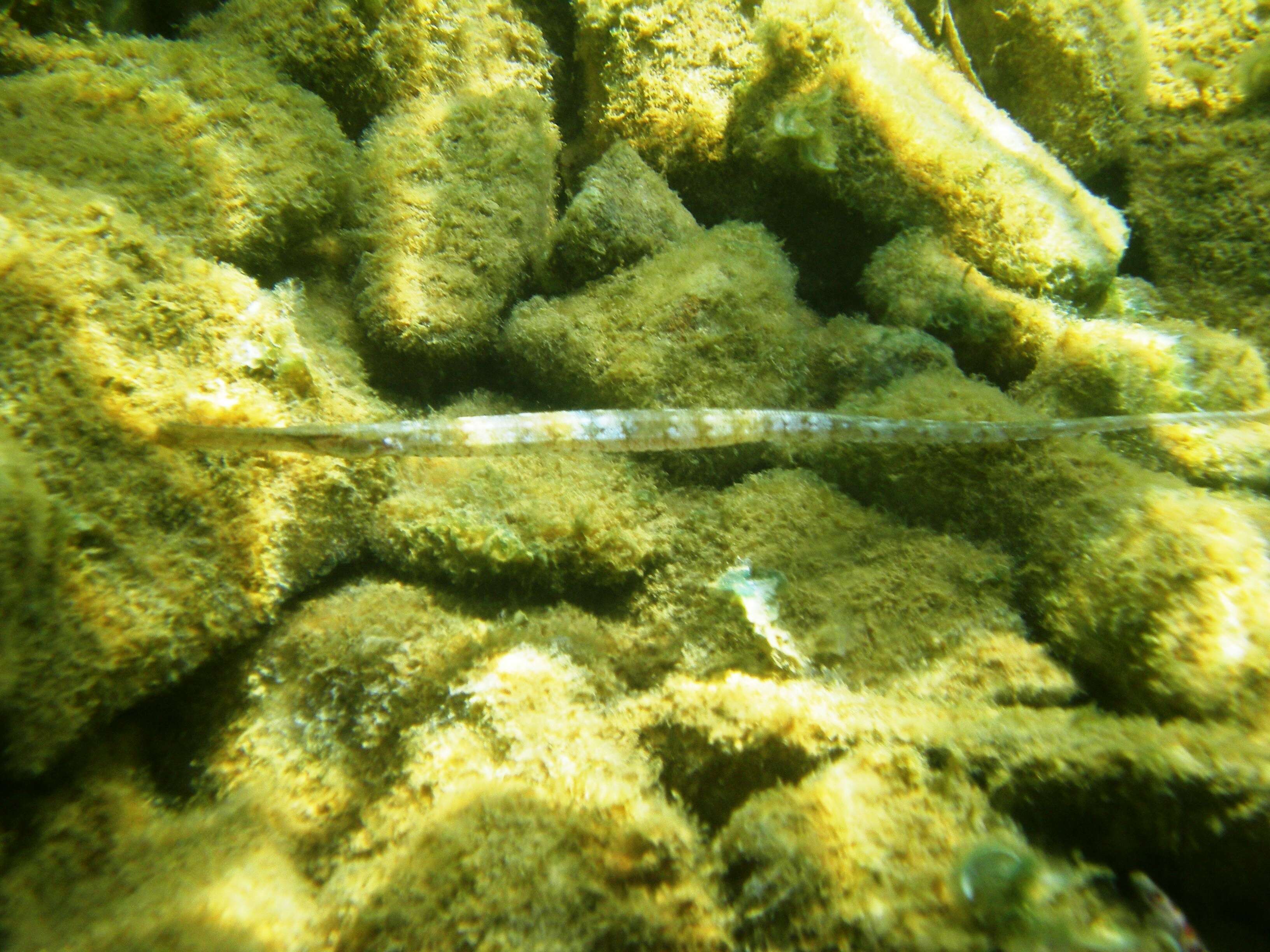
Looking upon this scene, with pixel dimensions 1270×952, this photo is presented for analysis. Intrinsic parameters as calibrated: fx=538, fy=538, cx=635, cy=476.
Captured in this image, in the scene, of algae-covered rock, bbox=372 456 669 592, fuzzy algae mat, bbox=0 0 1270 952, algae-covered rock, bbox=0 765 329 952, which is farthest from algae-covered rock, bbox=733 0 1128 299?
algae-covered rock, bbox=0 765 329 952

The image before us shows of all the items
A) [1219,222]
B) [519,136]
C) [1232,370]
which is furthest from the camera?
[1219,222]

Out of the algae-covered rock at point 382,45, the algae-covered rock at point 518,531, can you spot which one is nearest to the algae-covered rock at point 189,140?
the algae-covered rock at point 382,45

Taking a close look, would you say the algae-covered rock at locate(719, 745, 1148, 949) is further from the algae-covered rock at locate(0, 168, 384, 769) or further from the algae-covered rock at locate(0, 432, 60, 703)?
the algae-covered rock at locate(0, 432, 60, 703)

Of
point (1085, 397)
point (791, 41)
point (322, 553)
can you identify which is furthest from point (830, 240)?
point (322, 553)

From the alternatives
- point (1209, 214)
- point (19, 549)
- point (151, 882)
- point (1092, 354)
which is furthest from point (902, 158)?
point (151, 882)

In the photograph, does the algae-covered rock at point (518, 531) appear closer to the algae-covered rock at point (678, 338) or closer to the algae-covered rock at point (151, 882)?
the algae-covered rock at point (678, 338)

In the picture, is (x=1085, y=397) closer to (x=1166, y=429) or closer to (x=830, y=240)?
(x=1166, y=429)

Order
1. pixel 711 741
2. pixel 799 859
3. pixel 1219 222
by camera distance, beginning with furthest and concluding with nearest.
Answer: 1. pixel 1219 222
2. pixel 711 741
3. pixel 799 859

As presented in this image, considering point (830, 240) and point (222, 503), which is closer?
point (222, 503)
